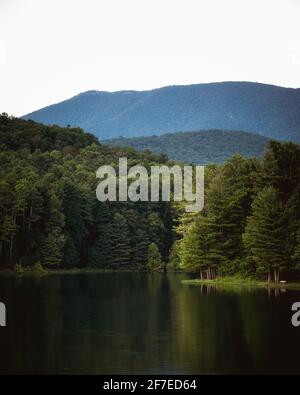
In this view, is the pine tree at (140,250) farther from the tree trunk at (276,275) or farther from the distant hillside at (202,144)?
the distant hillside at (202,144)

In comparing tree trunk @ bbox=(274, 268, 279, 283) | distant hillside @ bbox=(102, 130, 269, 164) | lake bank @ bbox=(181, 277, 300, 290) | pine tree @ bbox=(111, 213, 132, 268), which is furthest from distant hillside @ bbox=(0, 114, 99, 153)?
tree trunk @ bbox=(274, 268, 279, 283)

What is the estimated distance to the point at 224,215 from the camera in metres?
51.1

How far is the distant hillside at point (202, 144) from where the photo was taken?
509 ft

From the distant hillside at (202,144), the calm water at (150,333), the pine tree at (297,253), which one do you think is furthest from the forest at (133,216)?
the distant hillside at (202,144)

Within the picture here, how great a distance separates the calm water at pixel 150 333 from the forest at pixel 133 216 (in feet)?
18.2

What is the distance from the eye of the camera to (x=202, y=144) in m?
164

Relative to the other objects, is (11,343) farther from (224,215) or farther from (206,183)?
(206,183)

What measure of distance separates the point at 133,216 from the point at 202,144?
278ft

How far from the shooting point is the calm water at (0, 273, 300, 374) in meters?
21.4

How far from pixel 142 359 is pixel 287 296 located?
16.5 meters

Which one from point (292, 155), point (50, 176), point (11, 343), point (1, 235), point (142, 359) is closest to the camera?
point (142, 359)

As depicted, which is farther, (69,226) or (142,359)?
(69,226)

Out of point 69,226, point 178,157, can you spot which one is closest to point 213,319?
point 69,226

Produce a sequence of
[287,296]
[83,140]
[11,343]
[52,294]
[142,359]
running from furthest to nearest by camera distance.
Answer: [83,140] < [52,294] < [287,296] < [11,343] < [142,359]
